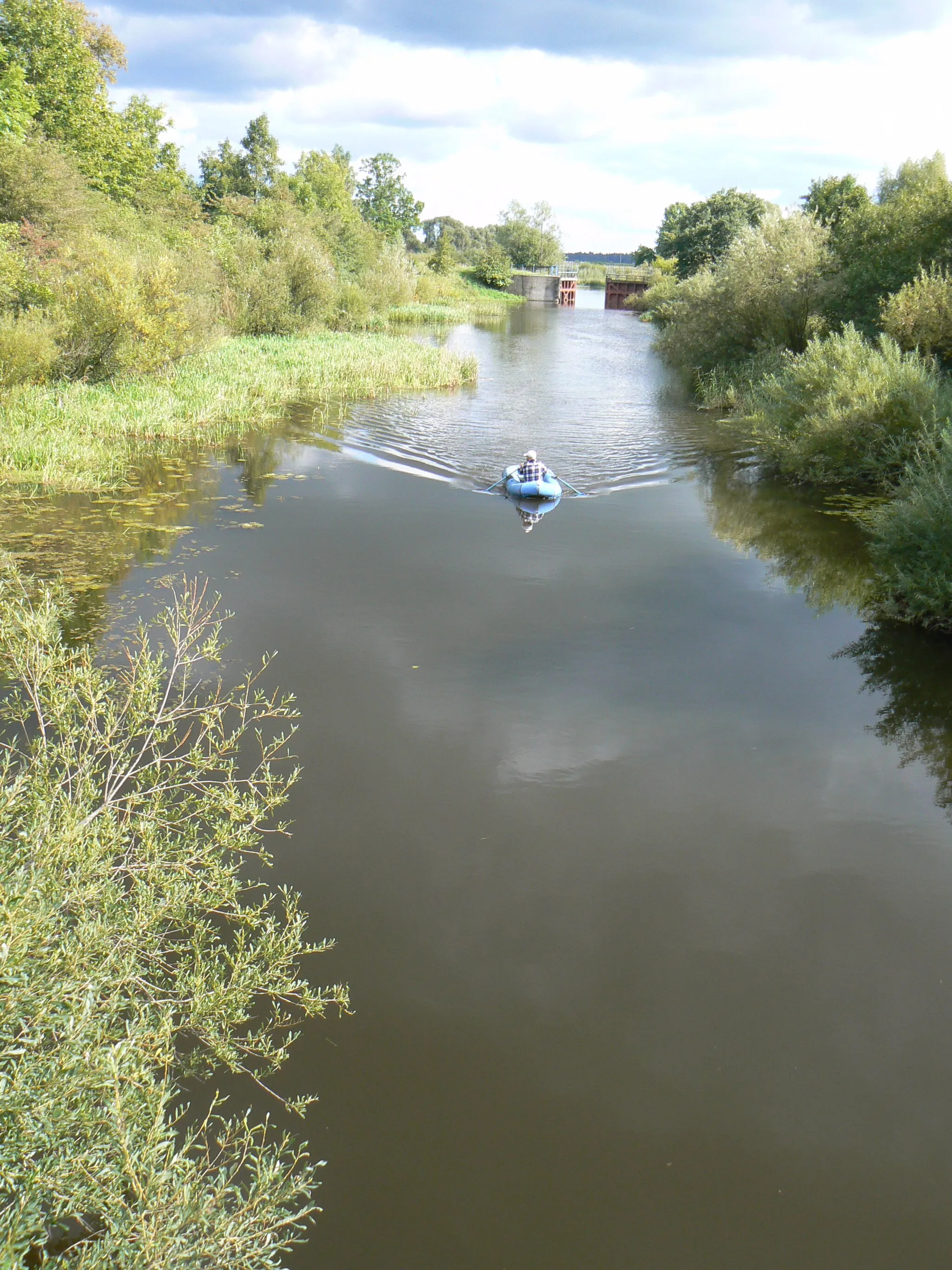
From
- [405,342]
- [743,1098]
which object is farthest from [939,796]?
[405,342]

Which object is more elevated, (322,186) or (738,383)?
(322,186)

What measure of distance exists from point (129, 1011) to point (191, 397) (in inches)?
751

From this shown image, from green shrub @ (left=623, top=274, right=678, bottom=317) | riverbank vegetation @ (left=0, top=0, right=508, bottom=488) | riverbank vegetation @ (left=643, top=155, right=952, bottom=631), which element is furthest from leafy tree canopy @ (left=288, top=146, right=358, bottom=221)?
riverbank vegetation @ (left=643, top=155, right=952, bottom=631)

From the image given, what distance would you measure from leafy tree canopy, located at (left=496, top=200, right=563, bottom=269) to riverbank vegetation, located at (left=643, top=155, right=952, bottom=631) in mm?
88493

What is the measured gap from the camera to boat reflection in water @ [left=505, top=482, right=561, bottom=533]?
15.6m

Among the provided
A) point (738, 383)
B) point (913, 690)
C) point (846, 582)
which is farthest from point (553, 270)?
point (913, 690)

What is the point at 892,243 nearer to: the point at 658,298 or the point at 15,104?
the point at 15,104

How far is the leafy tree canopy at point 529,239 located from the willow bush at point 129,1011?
115 m

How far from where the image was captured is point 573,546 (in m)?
14.1

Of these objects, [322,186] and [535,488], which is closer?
[535,488]

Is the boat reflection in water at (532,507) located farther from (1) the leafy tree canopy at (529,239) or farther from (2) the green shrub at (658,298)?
(1) the leafy tree canopy at (529,239)

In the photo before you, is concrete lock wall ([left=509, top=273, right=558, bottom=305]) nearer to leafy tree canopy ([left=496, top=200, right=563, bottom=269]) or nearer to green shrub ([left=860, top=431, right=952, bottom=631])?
leafy tree canopy ([left=496, top=200, right=563, bottom=269])

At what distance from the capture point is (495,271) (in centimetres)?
9388

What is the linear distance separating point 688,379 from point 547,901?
27.7m
